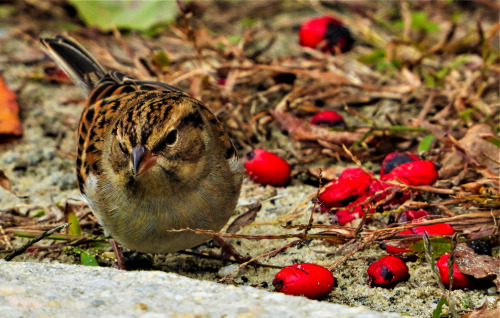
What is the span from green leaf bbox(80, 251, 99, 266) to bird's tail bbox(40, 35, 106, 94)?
148 centimetres

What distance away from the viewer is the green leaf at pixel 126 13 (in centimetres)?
656

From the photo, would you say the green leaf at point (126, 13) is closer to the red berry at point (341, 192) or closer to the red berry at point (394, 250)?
the red berry at point (341, 192)

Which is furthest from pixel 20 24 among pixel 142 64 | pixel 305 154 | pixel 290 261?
pixel 290 261

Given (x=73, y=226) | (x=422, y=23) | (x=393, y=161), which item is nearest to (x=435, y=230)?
(x=393, y=161)

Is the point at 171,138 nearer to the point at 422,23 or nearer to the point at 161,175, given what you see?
the point at 161,175

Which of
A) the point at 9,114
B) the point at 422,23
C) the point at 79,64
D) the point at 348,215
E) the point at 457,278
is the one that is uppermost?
the point at 79,64

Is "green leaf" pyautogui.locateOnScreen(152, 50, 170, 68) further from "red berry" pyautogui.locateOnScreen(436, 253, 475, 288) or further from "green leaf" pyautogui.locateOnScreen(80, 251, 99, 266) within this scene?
"red berry" pyautogui.locateOnScreen(436, 253, 475, 288)

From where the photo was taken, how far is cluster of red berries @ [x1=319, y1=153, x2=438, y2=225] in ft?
11.7

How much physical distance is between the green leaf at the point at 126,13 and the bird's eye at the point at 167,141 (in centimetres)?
365

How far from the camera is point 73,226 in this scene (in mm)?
3611

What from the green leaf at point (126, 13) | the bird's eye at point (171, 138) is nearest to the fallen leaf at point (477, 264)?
the bird's eye at point (171, 138)

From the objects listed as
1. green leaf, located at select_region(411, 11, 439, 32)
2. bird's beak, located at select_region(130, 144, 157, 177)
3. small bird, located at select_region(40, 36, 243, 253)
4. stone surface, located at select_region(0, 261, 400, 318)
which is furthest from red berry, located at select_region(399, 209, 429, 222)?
green leaf, located at select_region(411, 11, 439, 32)

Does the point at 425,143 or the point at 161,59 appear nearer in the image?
the point at 425,143

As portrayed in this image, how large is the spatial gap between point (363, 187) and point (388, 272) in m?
0.68
